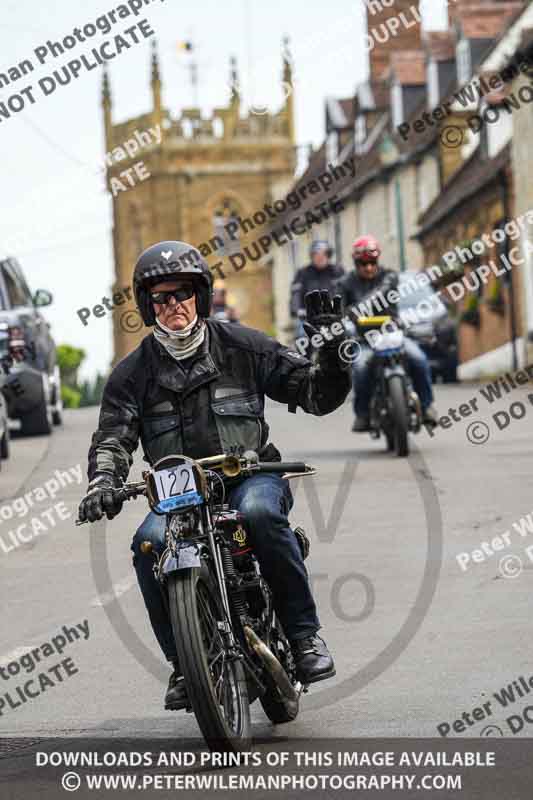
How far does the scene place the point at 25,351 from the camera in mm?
22109

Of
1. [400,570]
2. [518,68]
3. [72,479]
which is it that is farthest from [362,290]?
[518,68]

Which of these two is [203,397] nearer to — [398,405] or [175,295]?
[175,295]

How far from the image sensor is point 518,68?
3478 centimetres

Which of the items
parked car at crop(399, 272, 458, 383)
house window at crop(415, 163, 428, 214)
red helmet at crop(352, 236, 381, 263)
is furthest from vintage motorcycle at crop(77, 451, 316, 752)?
house window at crop(415, 163, 428, 214)

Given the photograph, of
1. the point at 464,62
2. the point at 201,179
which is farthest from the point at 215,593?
the point at 201,179

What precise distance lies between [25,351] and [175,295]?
53.1ft

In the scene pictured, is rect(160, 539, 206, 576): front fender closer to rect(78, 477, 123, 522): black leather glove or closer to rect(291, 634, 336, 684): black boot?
rect(78, 477, 123, 522): black leather glove

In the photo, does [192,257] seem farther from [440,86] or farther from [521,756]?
[440,86]

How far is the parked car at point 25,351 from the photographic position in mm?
21906

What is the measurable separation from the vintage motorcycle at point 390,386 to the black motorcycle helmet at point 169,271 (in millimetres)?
9127

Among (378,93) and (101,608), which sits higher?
(378,93)

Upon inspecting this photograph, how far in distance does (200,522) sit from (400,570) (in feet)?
14.1

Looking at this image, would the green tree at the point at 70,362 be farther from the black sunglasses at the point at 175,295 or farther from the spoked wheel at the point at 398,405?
the black sunglasses at the point at 175,295

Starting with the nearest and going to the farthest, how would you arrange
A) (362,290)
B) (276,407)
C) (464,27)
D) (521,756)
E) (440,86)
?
(521,756)
(362,290)
(276,407)
(464,27)
(440,86)
